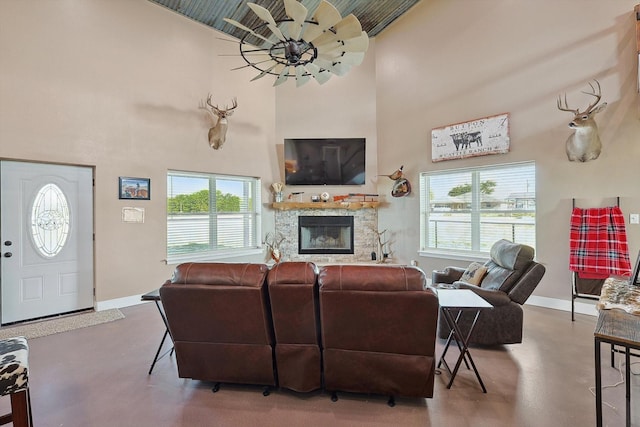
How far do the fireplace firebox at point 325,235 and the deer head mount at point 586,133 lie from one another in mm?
3759

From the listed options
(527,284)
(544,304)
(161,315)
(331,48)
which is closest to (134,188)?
(161,315)

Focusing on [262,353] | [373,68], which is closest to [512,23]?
[373,68]

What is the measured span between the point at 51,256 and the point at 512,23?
24.6 feet

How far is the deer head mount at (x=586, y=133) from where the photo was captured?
3822mm

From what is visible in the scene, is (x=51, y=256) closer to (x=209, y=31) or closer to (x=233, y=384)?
(x=233, y=384)

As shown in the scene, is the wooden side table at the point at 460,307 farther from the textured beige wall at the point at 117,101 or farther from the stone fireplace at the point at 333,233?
the textured beige wall at the point at 117,101

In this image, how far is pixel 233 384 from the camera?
2.45 meters

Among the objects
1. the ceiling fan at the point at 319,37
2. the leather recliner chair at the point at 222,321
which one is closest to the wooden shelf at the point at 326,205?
the ceiling fan at the point at 319,37

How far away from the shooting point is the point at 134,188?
472 cm

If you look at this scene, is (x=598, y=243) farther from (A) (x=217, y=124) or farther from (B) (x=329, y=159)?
(A) (x=217, y=124)

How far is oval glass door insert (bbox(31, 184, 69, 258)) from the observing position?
400cm

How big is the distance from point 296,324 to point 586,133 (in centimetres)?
440

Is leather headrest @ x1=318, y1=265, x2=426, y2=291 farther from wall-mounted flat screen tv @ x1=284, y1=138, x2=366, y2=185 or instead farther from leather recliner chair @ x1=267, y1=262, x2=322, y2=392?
wall-mounted flat screen tv @ x1=284, y1=138, x2=366, y2=185

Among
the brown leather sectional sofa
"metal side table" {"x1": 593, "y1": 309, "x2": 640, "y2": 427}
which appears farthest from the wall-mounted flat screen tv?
"metal side table" {"x1": 593, "y1": 309, "x2": 640, "y2": 427}
